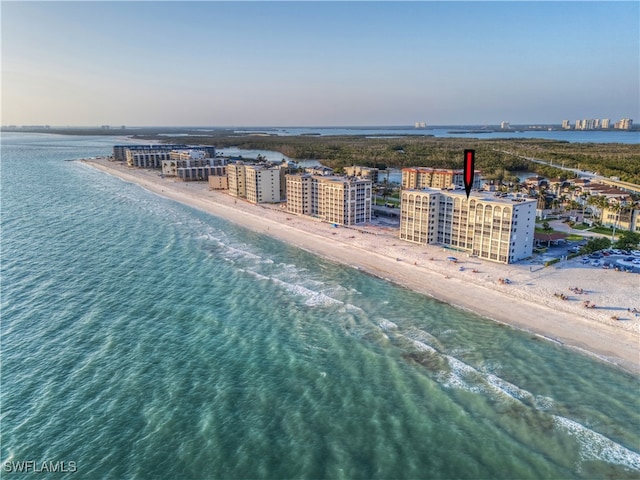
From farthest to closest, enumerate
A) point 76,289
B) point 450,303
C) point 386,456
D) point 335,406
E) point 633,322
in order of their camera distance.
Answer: point 76,289
point 450,303
point 633,322
point 335,406
point 386,456

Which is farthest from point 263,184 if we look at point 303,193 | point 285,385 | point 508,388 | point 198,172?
point 508,388

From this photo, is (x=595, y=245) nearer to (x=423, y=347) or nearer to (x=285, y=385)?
(x=423, y=347)

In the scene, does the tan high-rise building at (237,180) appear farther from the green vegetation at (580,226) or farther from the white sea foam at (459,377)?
the white sea foam at (459,377)

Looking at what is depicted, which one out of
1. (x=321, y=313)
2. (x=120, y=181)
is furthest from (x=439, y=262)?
(x=120, y=181)

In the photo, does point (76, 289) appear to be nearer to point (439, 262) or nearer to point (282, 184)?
point (439, 262)

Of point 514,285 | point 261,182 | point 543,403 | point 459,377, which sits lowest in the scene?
point 543,403

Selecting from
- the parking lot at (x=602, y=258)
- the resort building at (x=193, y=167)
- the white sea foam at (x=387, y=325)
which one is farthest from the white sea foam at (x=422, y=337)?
the resort building at (x=193, y=167)
